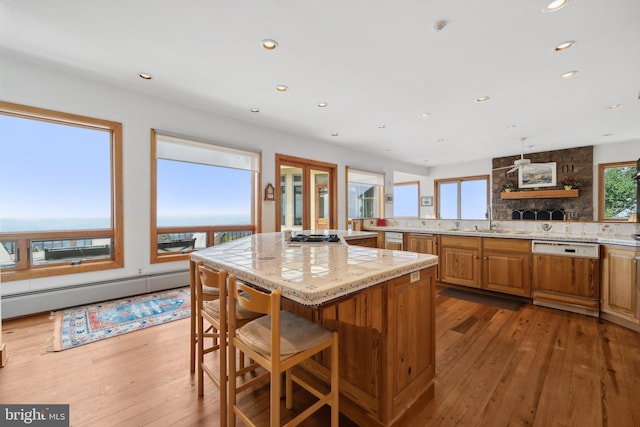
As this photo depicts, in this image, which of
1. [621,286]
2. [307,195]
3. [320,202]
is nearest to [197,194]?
[307,195]

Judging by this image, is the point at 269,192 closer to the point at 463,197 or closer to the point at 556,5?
the point at 556,5

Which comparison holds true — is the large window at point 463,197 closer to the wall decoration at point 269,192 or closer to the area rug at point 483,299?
the area rug at point 483,299

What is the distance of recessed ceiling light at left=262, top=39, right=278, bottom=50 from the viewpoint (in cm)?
238

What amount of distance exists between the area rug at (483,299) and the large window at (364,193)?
295cm

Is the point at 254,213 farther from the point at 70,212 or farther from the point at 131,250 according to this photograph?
the point at 70,212

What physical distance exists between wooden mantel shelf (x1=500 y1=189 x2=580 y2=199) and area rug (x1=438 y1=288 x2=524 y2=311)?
463 cm

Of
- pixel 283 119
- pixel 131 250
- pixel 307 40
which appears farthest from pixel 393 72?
pixel 131 250

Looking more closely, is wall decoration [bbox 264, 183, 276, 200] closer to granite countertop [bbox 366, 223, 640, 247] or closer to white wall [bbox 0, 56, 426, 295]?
white wall [bbox 0, 56, 426, 295]

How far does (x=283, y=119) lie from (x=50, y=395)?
4.03m

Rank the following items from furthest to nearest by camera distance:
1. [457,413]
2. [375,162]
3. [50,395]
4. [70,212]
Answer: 1. [375,162]
2. [70,212]
3. [50,395]
4. [457,413]

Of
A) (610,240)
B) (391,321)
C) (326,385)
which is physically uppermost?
(610,240)

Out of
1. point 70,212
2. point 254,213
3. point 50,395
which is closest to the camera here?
point 50,395

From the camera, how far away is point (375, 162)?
7.18 meters
